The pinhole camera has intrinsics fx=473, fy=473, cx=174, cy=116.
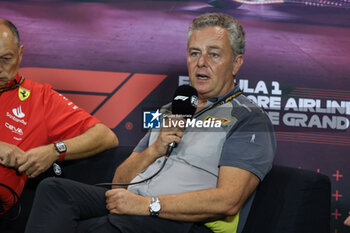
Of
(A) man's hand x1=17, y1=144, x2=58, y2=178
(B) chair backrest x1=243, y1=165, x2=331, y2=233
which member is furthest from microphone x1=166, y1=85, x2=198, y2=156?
(A) man's hand x1=17, y1=144, x2=58, y2=178

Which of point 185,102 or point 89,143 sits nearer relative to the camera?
point 185,102

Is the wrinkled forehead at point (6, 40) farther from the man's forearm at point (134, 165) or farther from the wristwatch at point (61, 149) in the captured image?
the man's forearm at point (134, 165)

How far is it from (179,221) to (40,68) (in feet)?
6.01

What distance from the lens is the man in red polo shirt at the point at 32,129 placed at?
2492 mm

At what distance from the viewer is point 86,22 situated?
3.34 metres

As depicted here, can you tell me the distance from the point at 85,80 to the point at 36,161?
968 millimetres

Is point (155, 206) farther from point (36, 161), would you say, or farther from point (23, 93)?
point (23, 93)

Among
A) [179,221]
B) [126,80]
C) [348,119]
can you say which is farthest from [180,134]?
[348,119]

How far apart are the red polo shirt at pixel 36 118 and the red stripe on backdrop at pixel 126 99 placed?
54 centimetres

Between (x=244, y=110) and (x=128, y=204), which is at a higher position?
(x=244, y=110)

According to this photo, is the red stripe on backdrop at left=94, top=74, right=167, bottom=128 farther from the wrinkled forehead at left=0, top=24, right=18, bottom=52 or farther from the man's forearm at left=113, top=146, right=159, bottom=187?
the man's forearm at left=113, top=146, right=159, bottom=187

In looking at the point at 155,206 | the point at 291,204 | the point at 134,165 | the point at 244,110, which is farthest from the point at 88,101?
the point at 291,204

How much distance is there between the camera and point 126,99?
3283 millimetres

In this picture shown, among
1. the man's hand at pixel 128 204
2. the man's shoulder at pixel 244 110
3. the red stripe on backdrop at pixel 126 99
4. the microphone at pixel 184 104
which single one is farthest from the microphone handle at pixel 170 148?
the red stripe on backdrop at pixel 126 99
